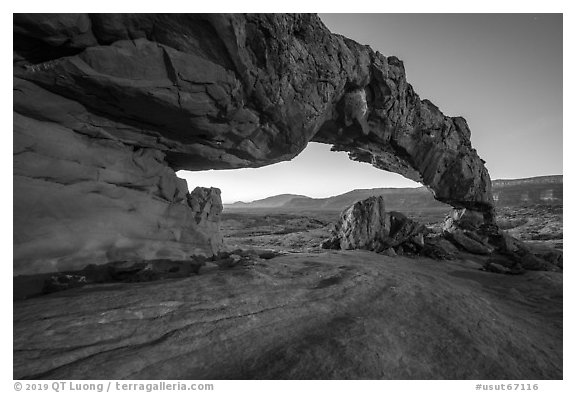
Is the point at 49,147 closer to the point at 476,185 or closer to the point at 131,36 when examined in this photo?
the point at 131,36

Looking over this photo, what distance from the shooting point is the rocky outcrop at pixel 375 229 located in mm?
23203

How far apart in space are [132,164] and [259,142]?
6.67 metres

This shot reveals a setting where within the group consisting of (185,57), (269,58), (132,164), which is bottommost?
(132,164)

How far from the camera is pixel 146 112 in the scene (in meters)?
11.1

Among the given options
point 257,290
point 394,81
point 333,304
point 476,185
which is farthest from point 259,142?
point 476,185

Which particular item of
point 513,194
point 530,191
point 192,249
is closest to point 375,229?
point 192,249

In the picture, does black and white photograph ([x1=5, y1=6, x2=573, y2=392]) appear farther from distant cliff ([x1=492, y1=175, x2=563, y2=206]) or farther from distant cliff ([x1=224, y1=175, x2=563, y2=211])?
distant cliff ([x1=492, y1=175, x2=563, y2=206])

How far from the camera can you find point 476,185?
1156 inches


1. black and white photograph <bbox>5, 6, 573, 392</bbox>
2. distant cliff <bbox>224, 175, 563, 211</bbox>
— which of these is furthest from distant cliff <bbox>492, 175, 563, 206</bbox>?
black and white photograph <bbox>5, 6, 573, 392</bbox>

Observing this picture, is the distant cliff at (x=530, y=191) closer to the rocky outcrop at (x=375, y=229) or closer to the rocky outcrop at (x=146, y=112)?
the rocky outcrop at (x=375, y=229)

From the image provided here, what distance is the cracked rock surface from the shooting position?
5.74 metres

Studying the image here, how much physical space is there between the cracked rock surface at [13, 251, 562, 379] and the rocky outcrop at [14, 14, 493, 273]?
2.98m

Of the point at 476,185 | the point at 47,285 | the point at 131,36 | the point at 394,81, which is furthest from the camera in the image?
the point at 476,185

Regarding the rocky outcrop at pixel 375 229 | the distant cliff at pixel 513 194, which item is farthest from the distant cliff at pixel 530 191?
the rocky outcrop at pixel 375 229
